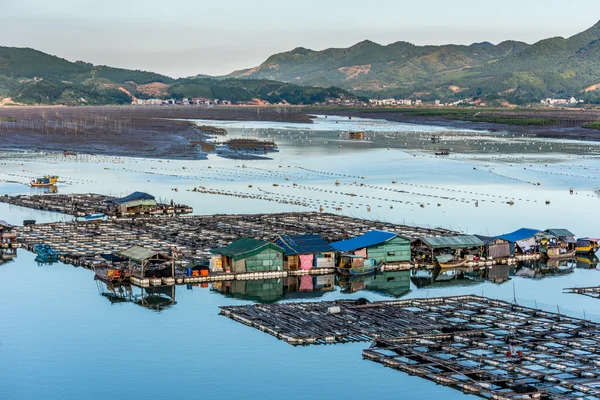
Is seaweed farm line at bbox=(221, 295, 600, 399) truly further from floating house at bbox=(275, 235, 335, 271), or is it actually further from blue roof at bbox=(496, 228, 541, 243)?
blue roof at bbox=(496, 228, 541, 243)

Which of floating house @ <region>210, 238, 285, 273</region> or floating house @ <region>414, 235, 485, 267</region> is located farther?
floating house @ <region>414, 235, 485, 267</region>

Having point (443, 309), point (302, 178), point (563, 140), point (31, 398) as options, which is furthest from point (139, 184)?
point (563, 140)

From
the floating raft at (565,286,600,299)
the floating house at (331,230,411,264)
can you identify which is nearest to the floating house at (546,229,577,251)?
the floating raft at (565,286,600,299)

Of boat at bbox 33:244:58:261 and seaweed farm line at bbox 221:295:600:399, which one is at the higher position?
boat at bbox 33:244:58:261

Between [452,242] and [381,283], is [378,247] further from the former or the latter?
[452,242]

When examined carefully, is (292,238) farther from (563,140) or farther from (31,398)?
(563,140)
